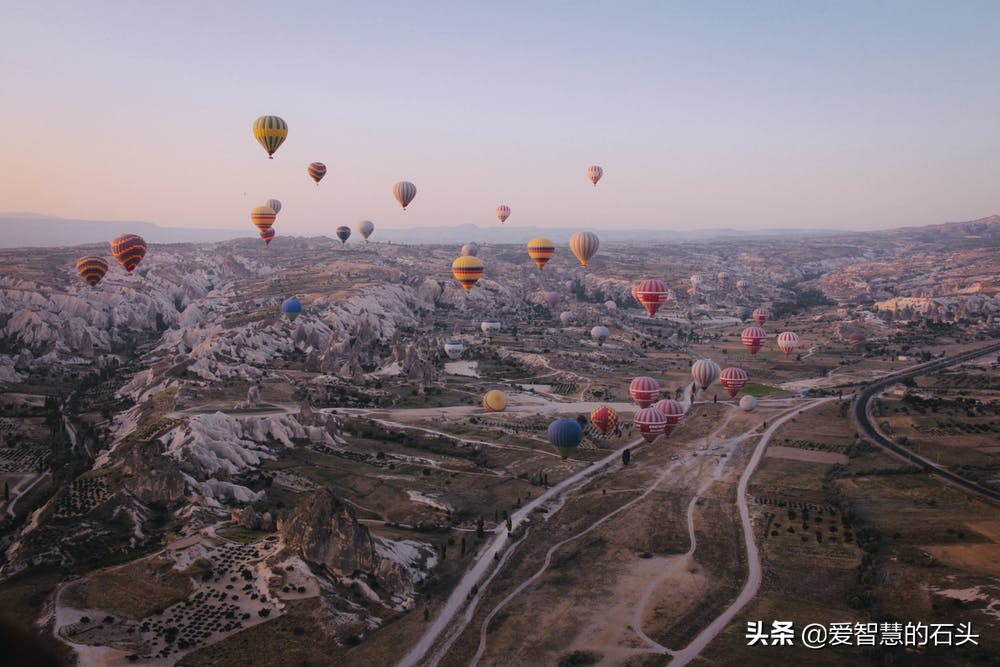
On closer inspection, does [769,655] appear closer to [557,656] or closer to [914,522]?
[557,656]

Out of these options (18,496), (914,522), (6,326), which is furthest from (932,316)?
(6,326)

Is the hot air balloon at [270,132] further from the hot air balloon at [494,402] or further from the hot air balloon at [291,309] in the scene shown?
the hot air balloon at [291,309]

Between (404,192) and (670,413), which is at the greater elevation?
(404,192)

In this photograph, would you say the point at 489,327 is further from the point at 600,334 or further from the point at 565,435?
the point at 565,435

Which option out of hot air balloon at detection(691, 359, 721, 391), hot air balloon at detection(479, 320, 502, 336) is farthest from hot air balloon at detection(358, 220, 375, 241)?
hot air balloon at detection(691, 359, 721, 391)

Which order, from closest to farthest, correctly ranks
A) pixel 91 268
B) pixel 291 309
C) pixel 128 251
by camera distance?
pixel 128 251, pixel 91 268, pixel 291 309

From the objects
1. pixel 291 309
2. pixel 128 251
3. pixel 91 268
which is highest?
pixel 128 251

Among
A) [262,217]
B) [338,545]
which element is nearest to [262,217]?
[262,217]
